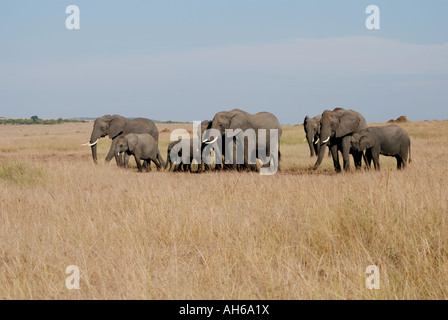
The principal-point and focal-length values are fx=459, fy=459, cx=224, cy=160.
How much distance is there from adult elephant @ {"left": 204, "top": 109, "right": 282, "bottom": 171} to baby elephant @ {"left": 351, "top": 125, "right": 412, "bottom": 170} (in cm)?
264

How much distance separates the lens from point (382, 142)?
13.1m

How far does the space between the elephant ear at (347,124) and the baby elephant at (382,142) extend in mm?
369

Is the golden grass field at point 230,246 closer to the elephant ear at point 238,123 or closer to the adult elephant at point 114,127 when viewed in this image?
the elephant ear at point 238,123

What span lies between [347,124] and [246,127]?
3126 millimetres

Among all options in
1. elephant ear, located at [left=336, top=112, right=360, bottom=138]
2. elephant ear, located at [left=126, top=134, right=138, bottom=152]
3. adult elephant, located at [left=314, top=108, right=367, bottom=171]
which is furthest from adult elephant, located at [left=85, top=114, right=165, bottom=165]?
elephant ear, located at [left=336, top=112, right=360, bottom=138]

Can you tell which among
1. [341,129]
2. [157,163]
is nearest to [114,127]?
[157,163]

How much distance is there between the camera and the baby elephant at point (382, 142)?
42.0ft

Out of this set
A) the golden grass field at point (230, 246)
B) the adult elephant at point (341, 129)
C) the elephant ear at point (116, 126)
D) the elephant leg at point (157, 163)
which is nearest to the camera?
the golden grass field at point (230, 246)

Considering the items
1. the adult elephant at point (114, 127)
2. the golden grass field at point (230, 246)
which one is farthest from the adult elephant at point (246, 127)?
the golden grass field at point (230, 246)

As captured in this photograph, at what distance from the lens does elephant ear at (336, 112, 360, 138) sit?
521 inches

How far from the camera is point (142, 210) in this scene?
576 cm

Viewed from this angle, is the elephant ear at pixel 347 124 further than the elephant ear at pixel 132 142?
No

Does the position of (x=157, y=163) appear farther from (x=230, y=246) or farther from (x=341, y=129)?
(x=230, y=246)
